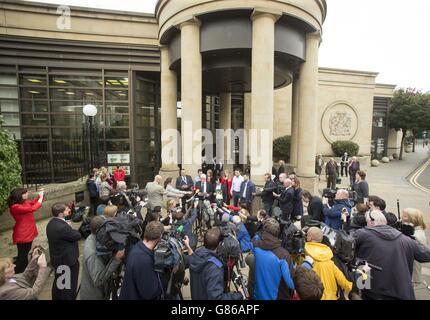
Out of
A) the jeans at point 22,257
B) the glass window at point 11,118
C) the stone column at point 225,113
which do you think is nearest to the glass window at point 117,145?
the glass window at point 11,118

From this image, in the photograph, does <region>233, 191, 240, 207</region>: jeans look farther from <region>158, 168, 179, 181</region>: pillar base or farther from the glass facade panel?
the glass facade panel

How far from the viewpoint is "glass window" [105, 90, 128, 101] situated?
12.9m

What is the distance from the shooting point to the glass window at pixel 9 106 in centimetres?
1169

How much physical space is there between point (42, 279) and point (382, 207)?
5.18 metres

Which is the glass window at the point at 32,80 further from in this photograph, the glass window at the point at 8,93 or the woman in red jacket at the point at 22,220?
the woman in red jacket at the point at 22,220

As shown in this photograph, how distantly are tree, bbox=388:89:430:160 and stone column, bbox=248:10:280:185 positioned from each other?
27.9m

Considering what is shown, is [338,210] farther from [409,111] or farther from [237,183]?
[409,111]

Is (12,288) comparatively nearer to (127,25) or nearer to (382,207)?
(382,207)

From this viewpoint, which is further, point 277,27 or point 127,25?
point 127,25

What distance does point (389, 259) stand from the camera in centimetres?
277

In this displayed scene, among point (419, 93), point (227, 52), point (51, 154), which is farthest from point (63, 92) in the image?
point (419, 93)

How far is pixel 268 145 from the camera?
9.13 m

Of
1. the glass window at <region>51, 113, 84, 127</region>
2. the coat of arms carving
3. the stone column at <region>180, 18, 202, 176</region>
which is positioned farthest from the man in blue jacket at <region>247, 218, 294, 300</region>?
the coat of arms carving

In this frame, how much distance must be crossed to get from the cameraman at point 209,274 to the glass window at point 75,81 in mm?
12797
